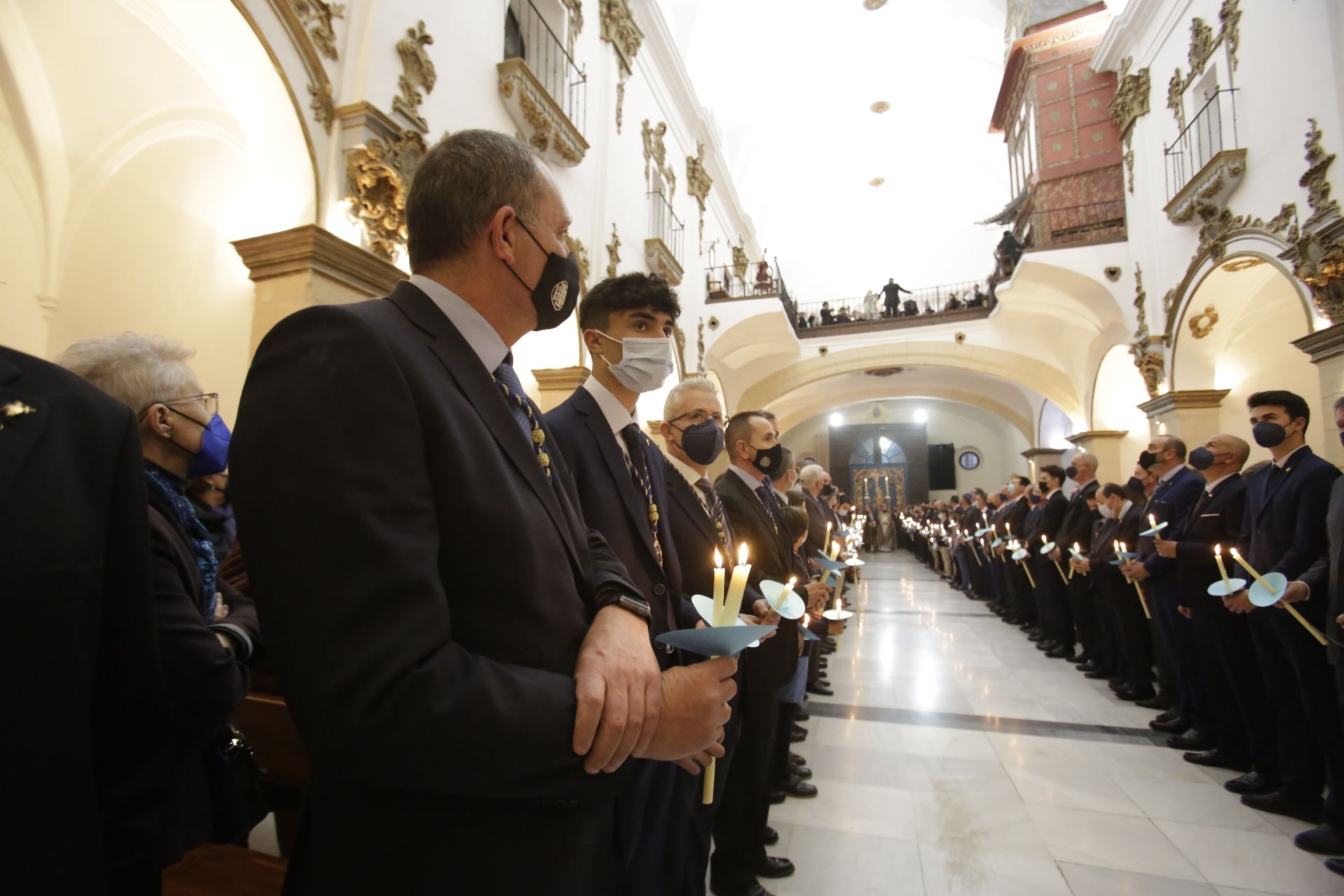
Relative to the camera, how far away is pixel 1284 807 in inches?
118

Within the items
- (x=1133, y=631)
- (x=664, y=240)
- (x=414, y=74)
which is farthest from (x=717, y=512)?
(x=664, y=240)

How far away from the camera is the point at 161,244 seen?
5.35 m

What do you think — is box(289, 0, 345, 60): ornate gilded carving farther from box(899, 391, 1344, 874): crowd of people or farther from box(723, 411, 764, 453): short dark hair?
box(899, 391, 1344, 874): crowd of people

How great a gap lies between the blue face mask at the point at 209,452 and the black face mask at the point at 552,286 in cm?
106

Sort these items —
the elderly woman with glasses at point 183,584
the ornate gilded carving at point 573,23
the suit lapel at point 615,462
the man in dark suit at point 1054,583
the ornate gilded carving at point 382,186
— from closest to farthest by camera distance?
1. the elderly woman with glasses at point 183,584
2. the suit lapel at point 615,462
3. the ornate gilded carving at point 382,186
4. the man in dark suit at point 1054,583
5. the ornate gilded carving at point 573,23

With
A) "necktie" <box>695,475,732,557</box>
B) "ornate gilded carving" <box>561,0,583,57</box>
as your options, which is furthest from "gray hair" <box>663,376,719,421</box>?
"ornate gilded carving" <box>561,0,583,57</box>

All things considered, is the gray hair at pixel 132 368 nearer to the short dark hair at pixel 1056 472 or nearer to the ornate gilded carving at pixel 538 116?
the ornate gilded carving at pixel 538 116

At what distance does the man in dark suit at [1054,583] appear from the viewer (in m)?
6.29

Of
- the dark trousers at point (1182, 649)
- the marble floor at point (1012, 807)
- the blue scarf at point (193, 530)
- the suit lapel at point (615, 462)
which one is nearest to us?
the blue scarf at point (193, 530)

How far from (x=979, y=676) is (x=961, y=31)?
16519mm

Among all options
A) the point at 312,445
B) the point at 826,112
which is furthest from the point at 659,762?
the point at 826,112

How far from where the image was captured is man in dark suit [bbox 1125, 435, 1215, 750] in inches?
153

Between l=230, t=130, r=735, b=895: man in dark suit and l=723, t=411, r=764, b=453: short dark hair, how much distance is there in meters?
1.98

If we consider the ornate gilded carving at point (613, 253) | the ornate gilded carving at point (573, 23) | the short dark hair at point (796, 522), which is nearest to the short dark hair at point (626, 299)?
the short dark hair at point (796, 522)
